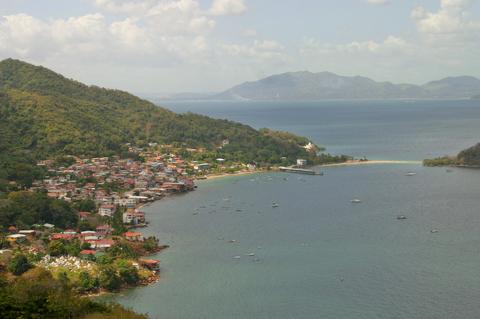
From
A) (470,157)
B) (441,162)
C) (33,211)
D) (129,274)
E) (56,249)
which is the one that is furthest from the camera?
(441,162)

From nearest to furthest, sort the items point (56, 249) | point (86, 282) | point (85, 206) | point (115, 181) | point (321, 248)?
point (86, 282), point (56, 249), point (321, 248), point (85, 206), point (115, 181)

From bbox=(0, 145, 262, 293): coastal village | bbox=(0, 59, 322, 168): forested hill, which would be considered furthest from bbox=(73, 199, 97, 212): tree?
bbox=(0, 59, 322, 168): forested hill

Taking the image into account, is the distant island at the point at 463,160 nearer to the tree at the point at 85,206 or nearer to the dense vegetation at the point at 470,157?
the dense vegetation at the point at 470,157

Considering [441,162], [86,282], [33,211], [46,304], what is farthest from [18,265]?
[441,162]

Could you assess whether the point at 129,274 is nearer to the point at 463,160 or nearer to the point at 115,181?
the point at 115,181

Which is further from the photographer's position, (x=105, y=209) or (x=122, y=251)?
(x=105, y=209)

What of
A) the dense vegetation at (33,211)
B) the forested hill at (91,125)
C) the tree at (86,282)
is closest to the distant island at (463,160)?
the forested hill at (91,125)
